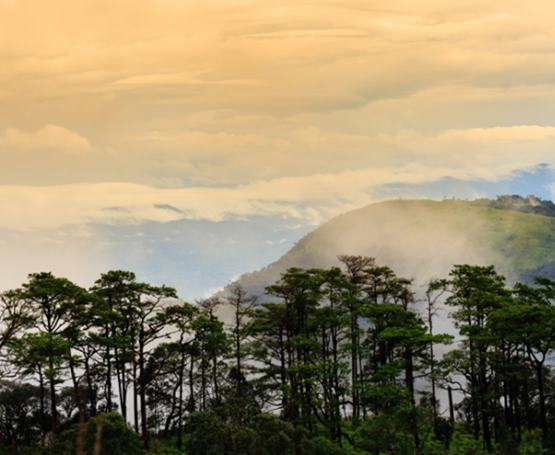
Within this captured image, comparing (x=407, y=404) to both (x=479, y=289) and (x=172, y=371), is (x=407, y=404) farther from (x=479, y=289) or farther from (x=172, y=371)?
(x=172, y=371)

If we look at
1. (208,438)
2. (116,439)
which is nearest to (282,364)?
(208,438)

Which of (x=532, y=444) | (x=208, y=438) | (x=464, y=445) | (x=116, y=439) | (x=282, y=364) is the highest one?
(x=282, y=364)

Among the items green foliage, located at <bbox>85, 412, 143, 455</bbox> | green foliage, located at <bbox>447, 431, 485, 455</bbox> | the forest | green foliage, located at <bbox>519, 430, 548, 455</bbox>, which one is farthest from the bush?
green foliage, located at <bbox>519, 430, 548, 455</bbox>

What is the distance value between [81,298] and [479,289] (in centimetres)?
3794

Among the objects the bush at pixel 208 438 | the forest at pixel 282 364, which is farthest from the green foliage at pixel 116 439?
the bush at pixel 208 438

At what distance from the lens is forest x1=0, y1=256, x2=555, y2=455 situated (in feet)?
205

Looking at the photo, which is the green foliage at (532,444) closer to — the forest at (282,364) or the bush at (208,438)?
the forest at (282,364)

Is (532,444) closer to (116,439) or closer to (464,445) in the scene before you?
(464,445)

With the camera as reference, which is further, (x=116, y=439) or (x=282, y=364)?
(x=282, y=364)

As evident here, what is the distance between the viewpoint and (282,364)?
73000 millimetres

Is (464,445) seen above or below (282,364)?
below

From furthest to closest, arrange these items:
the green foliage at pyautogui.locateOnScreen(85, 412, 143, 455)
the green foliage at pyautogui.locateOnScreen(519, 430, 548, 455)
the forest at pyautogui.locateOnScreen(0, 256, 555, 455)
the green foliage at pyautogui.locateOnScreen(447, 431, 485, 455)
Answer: the green foliage at pyautogui.locateOnScreen(447, 431, 485, 455), the forest at pyautogui.locateOnScreen(0, 256, 555, 455), the green foliage at pyautogui.locateOnScreen(519, 430, 548, 455), the green foliage at pyautogui.locateOnScreen(85, 412, 143, 455)

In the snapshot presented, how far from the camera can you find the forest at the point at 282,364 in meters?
62.5

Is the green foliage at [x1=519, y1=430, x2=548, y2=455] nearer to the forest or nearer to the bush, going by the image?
the forest
